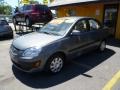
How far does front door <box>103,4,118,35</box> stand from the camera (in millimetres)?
11609

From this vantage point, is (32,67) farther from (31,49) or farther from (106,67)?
(106,67)

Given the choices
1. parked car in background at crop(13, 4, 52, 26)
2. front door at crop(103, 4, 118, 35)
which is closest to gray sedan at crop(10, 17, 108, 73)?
front door at crop(103, 4, 118, 35)

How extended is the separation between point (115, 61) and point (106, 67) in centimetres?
84

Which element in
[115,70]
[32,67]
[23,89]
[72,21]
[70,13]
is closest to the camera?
[23,89]

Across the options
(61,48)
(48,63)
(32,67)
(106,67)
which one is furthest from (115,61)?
(32,67)

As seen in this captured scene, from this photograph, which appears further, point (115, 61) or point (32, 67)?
point (115, 61)

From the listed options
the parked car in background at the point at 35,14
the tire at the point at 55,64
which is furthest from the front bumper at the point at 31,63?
the parked car in background at the point at 35,14

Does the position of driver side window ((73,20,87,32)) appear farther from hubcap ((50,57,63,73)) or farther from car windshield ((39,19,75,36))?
hubcap ((50,57,63,73))

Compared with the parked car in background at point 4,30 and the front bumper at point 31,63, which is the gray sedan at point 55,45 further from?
the parked car in background at point 4,30

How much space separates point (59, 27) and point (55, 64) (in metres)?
1.43

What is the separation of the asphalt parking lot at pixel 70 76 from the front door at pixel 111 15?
18.2 feet

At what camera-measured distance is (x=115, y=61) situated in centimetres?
664

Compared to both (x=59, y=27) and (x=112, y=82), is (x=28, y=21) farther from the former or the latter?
(x=112, y=82)

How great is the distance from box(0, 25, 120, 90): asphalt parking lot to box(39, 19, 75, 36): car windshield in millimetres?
1238
